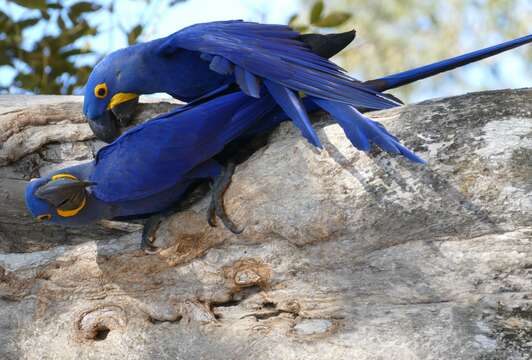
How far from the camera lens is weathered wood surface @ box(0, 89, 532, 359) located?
1.74m

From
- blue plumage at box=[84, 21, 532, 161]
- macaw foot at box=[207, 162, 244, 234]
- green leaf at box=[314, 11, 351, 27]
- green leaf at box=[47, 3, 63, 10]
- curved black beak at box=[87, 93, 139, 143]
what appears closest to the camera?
blue plumage at box=[84, 21, 532, 161]

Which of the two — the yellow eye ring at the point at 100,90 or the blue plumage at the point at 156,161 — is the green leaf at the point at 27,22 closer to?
the yellow eye ring at the point at 100,90

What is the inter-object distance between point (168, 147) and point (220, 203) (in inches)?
8.2

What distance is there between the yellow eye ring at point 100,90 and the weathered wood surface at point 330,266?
408 millimetres

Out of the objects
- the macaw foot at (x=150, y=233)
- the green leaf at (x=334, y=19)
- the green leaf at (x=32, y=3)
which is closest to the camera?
the macaw foot at (x=150, y=233)

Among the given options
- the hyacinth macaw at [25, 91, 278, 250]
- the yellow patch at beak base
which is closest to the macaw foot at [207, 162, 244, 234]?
the hyacinth macaw at [25, 91, 278, 250]

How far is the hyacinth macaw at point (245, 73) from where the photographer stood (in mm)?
1909

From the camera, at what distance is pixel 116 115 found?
226 cm

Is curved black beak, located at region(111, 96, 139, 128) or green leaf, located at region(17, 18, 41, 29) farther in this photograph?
green leaf, located at region(17, 18, 41, 29)

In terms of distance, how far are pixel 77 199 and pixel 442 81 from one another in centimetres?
553

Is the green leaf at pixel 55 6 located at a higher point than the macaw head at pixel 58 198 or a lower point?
higher

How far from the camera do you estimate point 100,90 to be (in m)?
2.18

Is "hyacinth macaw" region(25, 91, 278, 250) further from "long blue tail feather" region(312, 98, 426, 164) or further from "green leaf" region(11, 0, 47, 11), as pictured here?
"green leaf" region(11, 0, 47, 11)

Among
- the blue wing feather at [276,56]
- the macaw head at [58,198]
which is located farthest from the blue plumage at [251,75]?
the macaw head at [58,198]
